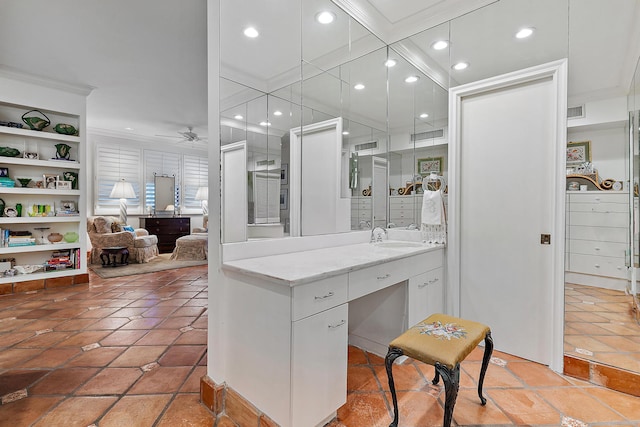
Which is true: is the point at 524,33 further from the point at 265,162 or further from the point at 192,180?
the point at 192,180

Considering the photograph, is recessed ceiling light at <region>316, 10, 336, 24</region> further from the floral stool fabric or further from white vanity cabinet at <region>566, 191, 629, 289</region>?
the floral stool fabric

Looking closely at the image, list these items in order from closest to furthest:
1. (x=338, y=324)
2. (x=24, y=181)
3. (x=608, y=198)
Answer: (x=338, y=324) → (x=608, y=198) → (x=24, y=181)

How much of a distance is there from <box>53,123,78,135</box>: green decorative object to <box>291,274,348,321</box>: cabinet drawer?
4.77 meters

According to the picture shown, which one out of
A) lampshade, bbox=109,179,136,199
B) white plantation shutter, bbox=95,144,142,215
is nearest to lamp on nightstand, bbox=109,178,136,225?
lampshade, bbox=109,179,136,199

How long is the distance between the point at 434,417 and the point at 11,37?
4954 mm

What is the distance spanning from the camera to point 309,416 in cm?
138

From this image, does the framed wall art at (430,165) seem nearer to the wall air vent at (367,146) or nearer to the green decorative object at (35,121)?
the wall air vent at (367,146)

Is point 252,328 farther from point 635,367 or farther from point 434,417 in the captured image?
point 635,367

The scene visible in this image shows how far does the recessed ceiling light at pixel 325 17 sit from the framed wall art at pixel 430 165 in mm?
1456

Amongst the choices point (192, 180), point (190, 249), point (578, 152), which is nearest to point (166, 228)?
point (190, 249)

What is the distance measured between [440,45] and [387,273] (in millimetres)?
2183

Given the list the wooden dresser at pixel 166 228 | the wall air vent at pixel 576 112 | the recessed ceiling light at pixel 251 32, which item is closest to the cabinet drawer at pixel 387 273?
the wall air vent at pixel 576 112

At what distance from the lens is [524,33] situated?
225 cm

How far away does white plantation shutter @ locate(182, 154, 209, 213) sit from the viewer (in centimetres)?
791
